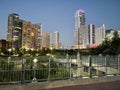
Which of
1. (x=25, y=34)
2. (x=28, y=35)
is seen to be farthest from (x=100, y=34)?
(x=25, y=34)

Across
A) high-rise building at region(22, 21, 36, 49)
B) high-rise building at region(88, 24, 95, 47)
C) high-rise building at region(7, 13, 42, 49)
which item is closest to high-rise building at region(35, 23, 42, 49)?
high-rise building at region(7, 13, 42, 49)

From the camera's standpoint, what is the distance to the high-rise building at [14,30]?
15462 cm

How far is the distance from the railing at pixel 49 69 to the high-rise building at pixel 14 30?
139074 millimetres

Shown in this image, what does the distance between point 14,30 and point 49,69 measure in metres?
157

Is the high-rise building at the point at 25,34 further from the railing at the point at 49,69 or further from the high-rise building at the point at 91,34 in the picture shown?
the railing at the point at 49,69

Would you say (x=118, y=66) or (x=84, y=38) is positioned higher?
(x=84, y=38)

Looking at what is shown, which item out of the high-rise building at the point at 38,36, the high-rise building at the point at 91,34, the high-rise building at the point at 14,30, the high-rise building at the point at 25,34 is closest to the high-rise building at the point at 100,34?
the high-rise building at the point at 91,34

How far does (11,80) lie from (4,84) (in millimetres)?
924

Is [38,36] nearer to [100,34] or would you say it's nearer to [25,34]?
[25,34]

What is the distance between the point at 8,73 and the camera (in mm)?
11133

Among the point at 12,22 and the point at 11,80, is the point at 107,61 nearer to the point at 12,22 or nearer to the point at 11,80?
the point at 11,80

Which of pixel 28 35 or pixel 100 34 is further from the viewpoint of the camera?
pixel 100 34

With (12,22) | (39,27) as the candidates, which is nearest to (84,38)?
(39,27)

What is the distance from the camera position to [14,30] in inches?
6531
